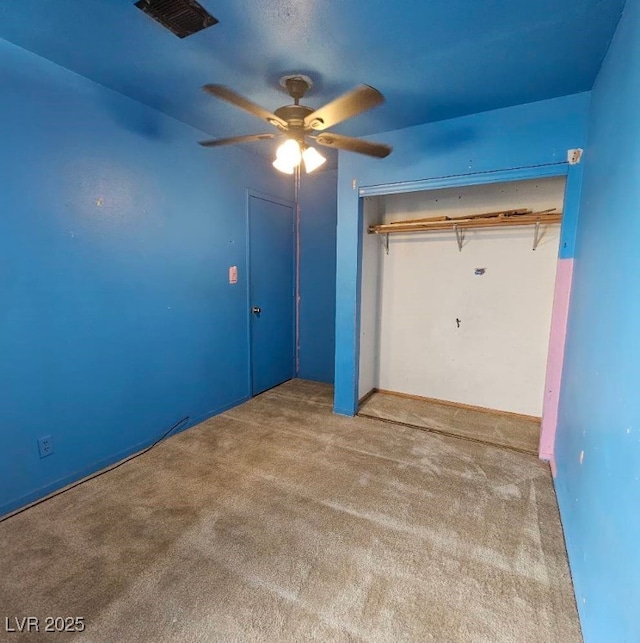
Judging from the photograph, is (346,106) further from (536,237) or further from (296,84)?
(536,237)

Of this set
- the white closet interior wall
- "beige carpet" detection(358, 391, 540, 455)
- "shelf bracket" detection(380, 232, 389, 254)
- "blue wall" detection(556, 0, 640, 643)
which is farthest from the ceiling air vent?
"beige carpet" detection(358, 391, 540, 455)

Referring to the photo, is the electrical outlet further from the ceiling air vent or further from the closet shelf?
the closet shelf

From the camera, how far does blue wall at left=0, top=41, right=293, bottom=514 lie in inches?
75.1

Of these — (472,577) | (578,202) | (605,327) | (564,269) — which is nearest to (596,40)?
(578,202)

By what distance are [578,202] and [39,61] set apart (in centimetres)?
339

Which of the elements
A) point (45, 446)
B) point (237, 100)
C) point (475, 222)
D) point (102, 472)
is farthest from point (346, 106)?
point (102, 472)

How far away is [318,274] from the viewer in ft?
13.8

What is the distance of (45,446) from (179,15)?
244 centimetres

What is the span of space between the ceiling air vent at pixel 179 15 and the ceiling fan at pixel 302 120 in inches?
13.7

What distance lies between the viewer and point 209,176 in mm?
3010

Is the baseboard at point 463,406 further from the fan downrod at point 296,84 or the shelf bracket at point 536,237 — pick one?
the fan downrod at point 296,84

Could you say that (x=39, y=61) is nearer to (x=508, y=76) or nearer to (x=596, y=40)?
(x=508, y=76)

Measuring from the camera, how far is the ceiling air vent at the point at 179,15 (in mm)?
1489

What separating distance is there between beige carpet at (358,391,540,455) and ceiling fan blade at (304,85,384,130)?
253 centimetres
